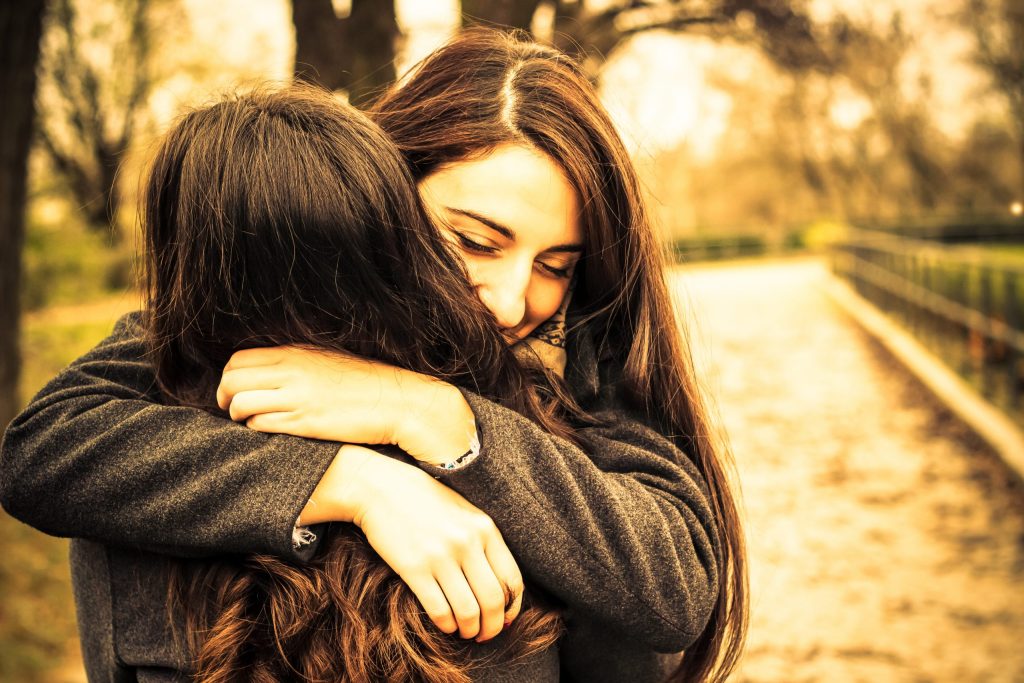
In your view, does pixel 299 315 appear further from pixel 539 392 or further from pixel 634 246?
pixel 634 246

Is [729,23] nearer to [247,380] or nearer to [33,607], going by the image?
[33,607]

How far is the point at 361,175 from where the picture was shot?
4.08 feet

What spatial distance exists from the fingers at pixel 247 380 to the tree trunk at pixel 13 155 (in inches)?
118

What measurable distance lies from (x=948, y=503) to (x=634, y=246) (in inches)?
192

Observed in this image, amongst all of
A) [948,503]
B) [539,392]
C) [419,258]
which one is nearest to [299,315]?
[419,258]

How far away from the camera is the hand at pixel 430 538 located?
1.23 metres

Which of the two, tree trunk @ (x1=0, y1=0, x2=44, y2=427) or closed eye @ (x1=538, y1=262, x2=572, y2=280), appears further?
tree trunk @ (x1=0, y1=0, x2=44, y2=427)

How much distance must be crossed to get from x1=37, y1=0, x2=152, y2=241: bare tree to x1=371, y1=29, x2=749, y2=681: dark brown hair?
11771 millimetres

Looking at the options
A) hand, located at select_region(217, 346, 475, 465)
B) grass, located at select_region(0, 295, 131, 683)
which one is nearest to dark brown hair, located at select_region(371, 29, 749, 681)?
hand, located at select_region(217, 346, 475, 465)

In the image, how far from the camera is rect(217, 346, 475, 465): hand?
131 cm

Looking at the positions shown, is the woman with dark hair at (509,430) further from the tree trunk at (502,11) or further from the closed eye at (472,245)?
the tree trunk at (502,11)

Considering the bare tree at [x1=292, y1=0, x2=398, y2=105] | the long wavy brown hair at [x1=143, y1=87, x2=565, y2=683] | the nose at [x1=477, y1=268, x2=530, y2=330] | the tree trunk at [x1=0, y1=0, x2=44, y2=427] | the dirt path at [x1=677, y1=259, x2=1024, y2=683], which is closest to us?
the long wavy brown hair at [x1=143, y1=87, x2=565, y2=683]

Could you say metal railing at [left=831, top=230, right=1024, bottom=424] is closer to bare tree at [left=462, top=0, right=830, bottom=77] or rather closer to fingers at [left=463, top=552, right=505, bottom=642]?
bare tree at [left=462, top=0, right=830, bottom=77]

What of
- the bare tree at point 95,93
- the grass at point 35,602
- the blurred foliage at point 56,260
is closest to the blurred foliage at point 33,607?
the grass at point 35,602
